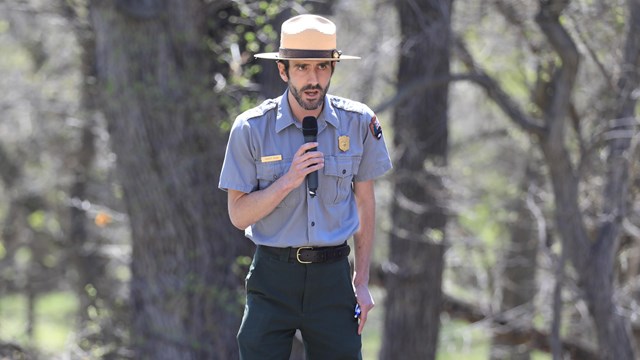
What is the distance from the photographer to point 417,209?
35.3 feet

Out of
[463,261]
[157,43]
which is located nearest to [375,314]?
[463,261]

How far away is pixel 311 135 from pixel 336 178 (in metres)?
0.28

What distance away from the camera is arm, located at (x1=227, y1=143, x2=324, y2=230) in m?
4.05

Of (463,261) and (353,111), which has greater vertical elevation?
(353,111)

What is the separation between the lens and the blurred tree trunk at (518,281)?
11.6 m

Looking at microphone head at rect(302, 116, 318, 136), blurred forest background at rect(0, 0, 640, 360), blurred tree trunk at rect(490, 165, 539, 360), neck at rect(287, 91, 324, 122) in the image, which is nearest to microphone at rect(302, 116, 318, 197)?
microphone head at rect(302, 116, 318, 136)

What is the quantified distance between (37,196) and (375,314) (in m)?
6.62

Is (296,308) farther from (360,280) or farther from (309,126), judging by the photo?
(309,126)

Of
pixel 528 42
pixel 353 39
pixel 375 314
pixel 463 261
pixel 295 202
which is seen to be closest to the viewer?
pixel 295 202

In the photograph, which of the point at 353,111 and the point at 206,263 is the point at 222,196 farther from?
the point at 353,111

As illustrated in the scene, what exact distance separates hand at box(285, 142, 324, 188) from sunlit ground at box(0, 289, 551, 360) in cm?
679

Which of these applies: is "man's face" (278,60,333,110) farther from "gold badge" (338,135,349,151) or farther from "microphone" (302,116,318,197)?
"gold badge" (338,135,349,151)

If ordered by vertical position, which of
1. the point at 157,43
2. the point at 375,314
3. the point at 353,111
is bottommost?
the point at 375,314

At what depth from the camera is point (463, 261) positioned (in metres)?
13.6
